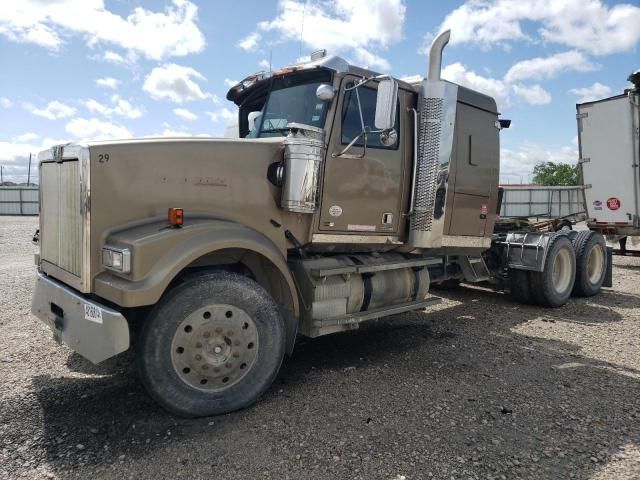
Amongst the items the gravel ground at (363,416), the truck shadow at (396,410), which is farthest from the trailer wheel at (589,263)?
the truck shadow at (396,410)

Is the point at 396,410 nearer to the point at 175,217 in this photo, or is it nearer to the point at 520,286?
the point at 175,217

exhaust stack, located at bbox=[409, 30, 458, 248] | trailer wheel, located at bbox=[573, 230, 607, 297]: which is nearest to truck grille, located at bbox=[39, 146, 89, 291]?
exhaust stack, located at bbox=[409, 30, 458, 248]

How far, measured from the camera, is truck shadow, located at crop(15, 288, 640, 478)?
3143mm

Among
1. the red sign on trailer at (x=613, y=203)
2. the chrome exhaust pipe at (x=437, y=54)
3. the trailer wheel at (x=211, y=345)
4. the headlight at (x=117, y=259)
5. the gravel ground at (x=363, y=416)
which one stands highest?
the chrome exhaust pipe at (x=437, y=54)

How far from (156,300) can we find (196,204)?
2.83 ft

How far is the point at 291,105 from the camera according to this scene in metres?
4.79

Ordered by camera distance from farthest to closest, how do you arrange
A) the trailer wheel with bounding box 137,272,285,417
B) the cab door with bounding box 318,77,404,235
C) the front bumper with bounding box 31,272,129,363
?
the cab door with bounding box 318,77,404,235
the trailer wheel with bounding box 137,272,285,417
the front bumper with bounding box 31,272,129,363

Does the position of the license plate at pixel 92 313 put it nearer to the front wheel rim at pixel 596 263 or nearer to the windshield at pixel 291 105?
the windshield at pixel 291 105

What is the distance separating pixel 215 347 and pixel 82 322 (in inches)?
37.0

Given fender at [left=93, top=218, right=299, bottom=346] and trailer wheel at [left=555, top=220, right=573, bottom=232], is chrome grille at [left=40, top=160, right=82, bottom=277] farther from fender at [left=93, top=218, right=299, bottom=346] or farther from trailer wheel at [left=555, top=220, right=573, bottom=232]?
trailer wheel at [left=555, top=220, right=573, bottom=232]

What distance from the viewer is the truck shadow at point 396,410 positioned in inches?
124

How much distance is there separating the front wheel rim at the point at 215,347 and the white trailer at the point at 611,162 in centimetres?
1001

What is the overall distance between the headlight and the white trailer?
35.2 feet

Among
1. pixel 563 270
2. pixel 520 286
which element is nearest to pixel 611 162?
pixel 563 270
